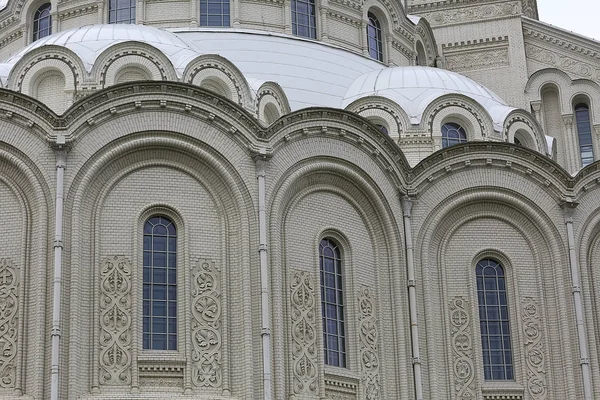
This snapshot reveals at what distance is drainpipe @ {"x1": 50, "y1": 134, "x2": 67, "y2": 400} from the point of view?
29484 millimetres

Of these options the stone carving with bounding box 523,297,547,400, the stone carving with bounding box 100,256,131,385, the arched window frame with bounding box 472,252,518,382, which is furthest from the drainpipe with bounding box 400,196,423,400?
the stone carving with bounding box 100,256,131,385

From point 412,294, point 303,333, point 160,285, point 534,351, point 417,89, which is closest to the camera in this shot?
point 160,285

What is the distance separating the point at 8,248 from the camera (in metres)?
31.3

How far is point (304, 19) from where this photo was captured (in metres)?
42.2

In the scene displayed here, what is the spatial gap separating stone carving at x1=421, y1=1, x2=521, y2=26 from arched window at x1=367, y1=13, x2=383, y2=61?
16.2 feet

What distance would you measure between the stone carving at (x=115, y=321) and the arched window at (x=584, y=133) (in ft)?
64.4

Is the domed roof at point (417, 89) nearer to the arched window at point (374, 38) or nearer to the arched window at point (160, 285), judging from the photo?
the arched window at point (374, 38)

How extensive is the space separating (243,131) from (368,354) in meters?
6.44

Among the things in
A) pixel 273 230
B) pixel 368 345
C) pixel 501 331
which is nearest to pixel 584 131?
pixel 501 331

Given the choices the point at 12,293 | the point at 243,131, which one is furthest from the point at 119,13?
the point at 12,293

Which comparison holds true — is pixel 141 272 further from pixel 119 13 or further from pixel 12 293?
pixel 119 13

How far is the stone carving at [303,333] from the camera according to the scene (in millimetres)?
31766

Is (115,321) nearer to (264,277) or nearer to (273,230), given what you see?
(264,277)

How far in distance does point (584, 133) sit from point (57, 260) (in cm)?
2172
